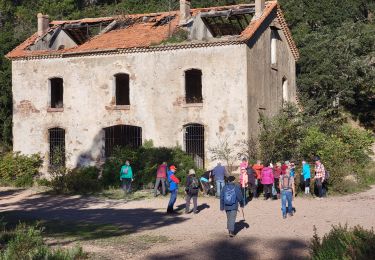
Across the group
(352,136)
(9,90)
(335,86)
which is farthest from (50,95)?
(335,86)

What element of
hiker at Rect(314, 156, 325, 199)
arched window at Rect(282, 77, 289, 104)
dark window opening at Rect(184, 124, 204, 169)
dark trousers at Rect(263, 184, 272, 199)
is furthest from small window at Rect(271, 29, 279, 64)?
dark trousers at Rect(263, 184, 272, 199)

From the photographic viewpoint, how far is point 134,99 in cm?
2420

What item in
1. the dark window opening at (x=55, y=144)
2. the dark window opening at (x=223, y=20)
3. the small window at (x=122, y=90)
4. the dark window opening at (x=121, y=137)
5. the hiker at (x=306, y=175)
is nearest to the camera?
the hiker at (x=306, y=175)

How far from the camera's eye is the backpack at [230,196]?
11953mm

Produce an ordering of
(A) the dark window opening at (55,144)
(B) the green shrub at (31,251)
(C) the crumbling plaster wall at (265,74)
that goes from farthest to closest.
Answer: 1. (A) the dark window opening at (55,144)
2. (C) the crumbling plaster wall at (265,74)
3. (B) the green shrub at (31,251)

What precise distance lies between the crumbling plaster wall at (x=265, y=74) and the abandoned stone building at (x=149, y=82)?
0.05 m

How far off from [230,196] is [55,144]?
51.3 ft

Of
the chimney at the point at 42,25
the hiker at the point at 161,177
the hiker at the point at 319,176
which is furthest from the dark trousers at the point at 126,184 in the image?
the chimney at the point at 42,25

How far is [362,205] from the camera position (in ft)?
55.9

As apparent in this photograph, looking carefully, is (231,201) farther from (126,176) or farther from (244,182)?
(126,176)

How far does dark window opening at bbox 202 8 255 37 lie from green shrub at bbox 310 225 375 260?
59.2 ft

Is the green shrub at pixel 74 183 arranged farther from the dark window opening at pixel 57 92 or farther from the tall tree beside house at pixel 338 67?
the tall tree beside house at pixel 338 67

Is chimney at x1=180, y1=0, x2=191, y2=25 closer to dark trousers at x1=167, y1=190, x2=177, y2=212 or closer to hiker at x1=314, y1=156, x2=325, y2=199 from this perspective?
hiker at x1=314, y1=156, x2=325, y2=199

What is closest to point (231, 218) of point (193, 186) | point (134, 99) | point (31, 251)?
point (193, 186)
